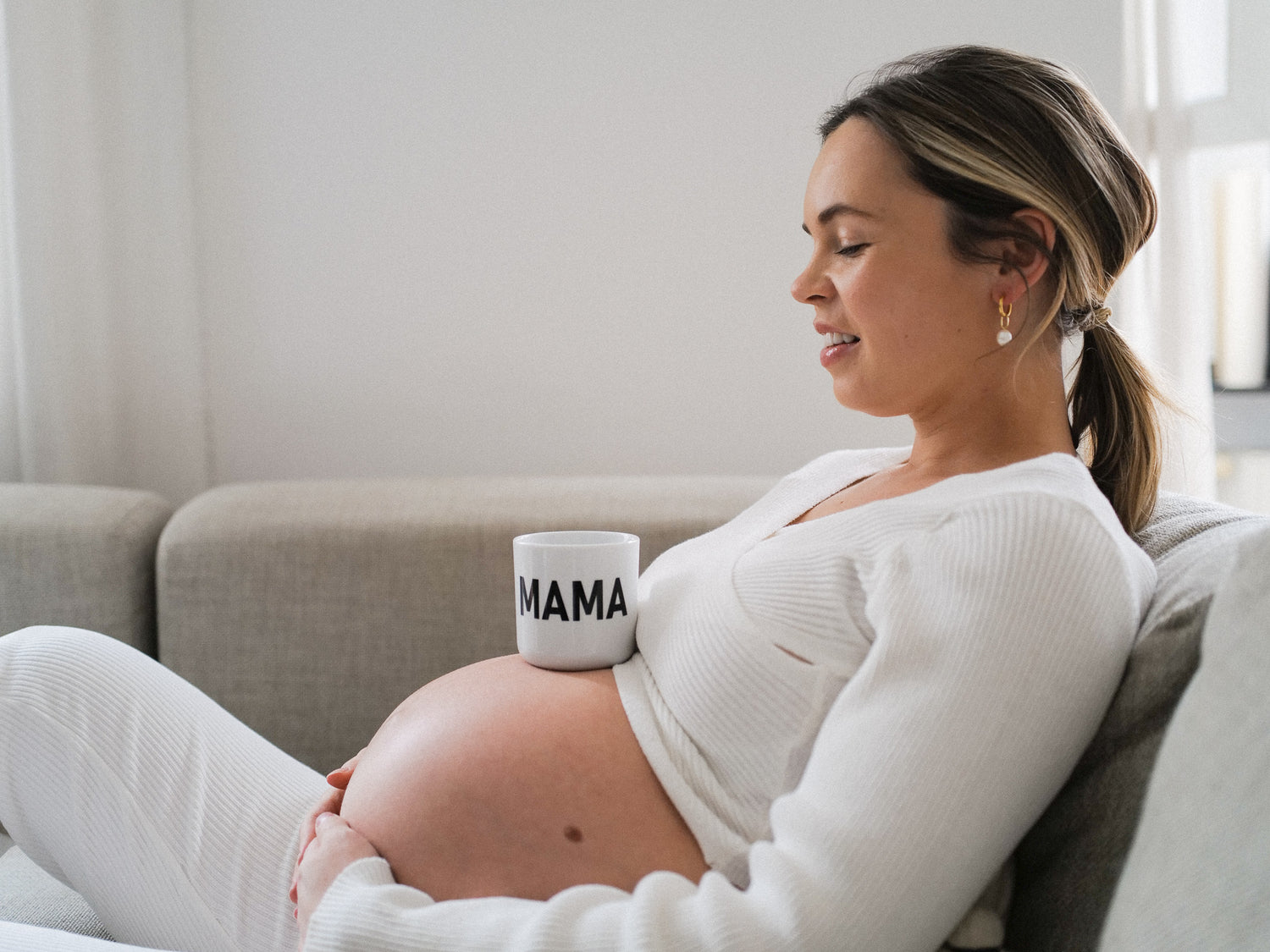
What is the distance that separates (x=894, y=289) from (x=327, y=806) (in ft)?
2.18

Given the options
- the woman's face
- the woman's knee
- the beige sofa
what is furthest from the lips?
the woman's knee

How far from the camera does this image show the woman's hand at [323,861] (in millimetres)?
690

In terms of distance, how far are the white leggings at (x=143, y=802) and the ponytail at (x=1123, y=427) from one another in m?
0.80

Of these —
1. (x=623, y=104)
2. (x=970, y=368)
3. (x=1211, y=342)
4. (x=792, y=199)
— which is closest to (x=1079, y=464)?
(x=970, y=368)

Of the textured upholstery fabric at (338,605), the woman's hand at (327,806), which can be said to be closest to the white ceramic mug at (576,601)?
the woman's hand at (327,806)

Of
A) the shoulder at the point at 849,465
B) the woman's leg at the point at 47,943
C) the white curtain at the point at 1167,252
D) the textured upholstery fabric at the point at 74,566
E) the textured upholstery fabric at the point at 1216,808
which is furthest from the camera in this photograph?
the white curtain at the point at 1167,252

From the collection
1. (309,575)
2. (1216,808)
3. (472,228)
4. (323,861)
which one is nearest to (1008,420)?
(1216,808)

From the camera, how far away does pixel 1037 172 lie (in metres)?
0.78

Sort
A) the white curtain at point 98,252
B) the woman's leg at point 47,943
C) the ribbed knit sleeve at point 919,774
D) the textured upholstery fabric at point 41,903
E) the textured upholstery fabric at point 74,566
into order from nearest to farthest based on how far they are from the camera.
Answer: the ribbed knit sleeve at point 919,774, the woman's leg at point 47,943, the textured upholstery fabric at point 41,903, the textured upholstery fabric at point 74,566, the white curtain at point 98,252

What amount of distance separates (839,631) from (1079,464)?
0.24 metres

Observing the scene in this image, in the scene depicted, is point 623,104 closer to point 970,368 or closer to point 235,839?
point 970,368

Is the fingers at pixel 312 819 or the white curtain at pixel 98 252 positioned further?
the white curtain at pixel 98 252

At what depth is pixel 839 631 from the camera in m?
0.69

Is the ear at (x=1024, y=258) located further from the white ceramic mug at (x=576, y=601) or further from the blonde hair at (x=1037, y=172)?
the white ceramic mug at (x=576, y=601)
